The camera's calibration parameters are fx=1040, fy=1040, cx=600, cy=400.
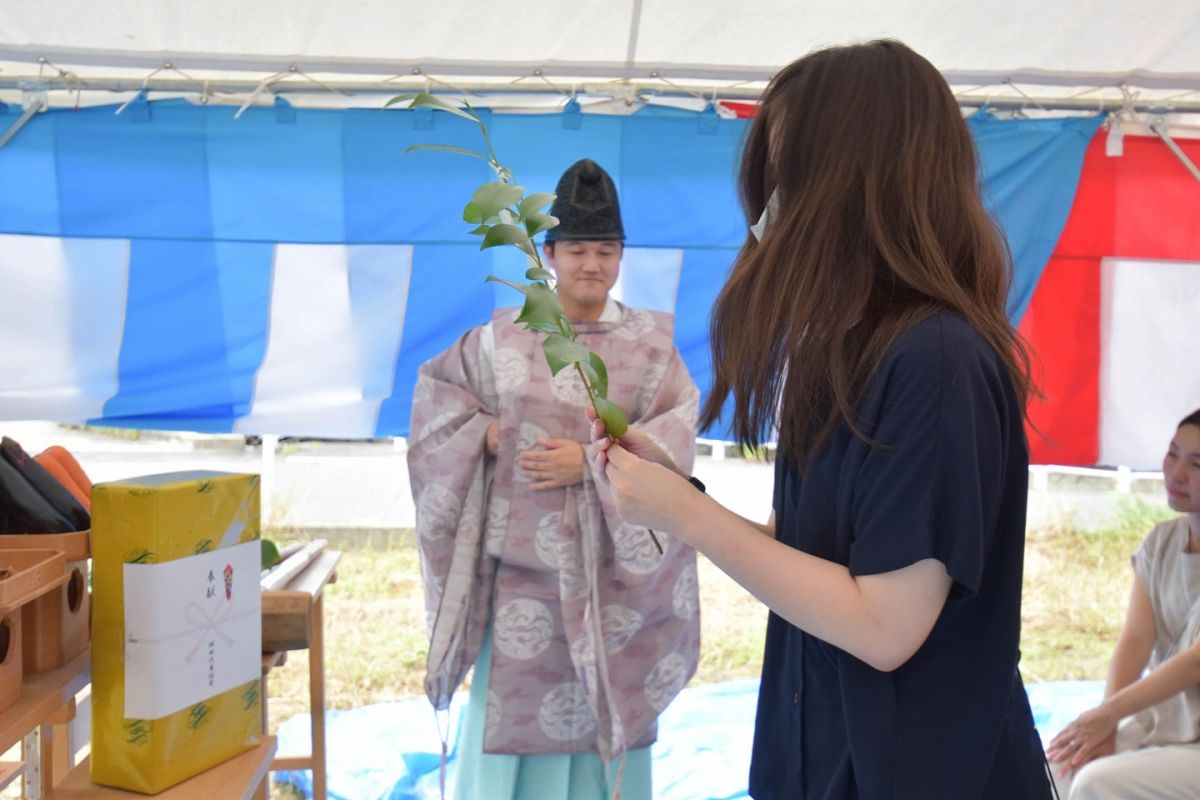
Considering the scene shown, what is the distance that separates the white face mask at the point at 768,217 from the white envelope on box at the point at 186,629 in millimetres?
701

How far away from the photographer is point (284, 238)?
2932 mm

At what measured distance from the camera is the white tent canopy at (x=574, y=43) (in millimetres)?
2510

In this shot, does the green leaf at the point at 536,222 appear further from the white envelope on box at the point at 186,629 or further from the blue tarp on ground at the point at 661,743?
the blue tarp on ground at the point at 661,743

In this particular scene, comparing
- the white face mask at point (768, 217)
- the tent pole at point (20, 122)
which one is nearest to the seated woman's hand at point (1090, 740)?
the white face mask at point (768, 217)

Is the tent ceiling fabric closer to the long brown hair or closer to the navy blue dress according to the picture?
the long brown hair

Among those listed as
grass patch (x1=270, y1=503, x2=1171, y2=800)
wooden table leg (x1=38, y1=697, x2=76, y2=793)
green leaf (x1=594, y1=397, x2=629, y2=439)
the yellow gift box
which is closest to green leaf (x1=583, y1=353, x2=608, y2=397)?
green leaf (x1=594, y1=397, x2=629, y2=439)

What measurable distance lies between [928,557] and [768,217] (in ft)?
1.22

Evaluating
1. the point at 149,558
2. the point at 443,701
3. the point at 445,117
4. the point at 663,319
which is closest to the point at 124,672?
the point at 149,558

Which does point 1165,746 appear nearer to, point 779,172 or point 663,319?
point 663,319

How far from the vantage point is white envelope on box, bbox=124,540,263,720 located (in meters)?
1.12

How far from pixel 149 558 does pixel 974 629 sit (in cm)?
84

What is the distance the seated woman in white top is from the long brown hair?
5.12ft

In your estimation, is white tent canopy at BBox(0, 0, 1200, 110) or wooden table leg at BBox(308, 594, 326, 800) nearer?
wooden table leg at BBox(308, 594, 326, 800)

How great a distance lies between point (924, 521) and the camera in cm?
84
